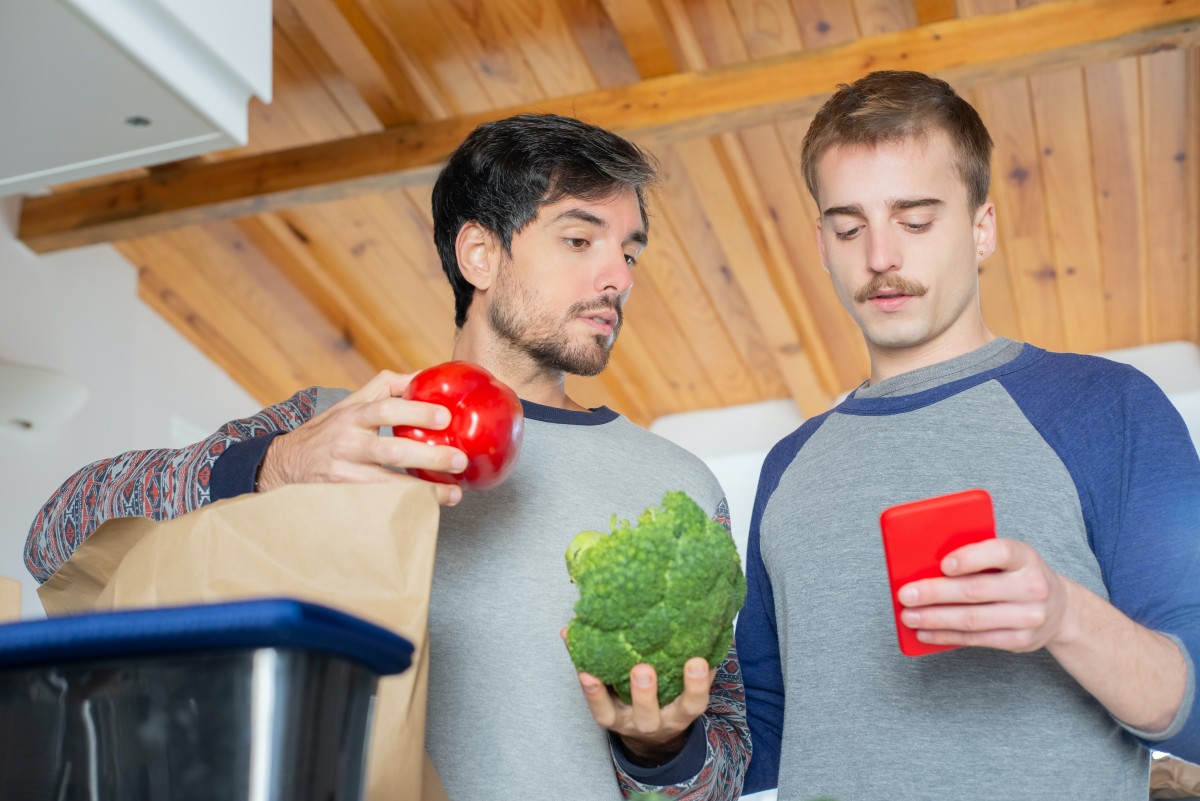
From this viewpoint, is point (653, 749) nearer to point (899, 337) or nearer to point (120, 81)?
point (899, 337)

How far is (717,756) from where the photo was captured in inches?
48.0

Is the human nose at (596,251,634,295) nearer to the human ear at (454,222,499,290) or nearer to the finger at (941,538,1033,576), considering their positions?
the human ear at (454,222,499,290)

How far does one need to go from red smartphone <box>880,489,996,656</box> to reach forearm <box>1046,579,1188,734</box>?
4.9 inches

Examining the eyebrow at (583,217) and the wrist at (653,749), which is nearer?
the wrist at (653,749)

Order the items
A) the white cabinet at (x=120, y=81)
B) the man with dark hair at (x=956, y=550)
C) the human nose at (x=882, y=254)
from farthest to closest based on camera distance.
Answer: the white cabinet at (x=120, y=81), the human nose at (x=882, y=254), the man with dark hair at (x=956, y=550)

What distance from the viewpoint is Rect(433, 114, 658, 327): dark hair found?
161cm

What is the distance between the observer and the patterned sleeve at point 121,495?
1155 mm

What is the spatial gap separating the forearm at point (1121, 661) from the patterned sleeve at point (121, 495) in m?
0.76

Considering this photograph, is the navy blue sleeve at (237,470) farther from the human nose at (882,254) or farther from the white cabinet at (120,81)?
the white cabinet at (120,81)

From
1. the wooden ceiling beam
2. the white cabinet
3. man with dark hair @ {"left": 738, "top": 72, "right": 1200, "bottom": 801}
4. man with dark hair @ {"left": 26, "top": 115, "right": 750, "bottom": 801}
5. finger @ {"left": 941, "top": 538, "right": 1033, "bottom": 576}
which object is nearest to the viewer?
finger @ {"left": 941, "top": 538, "right": 1033, "bottom": 576}

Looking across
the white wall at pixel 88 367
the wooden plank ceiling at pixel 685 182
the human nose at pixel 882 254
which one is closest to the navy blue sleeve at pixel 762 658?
the human nose at pixel 882 254

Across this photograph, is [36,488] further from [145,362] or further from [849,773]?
[849,773]

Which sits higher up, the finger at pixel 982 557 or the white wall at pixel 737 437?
the white wall at pixel 737 437

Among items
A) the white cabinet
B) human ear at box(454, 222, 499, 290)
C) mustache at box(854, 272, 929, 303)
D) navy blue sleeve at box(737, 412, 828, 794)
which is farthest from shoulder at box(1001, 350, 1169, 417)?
the white cabinet
